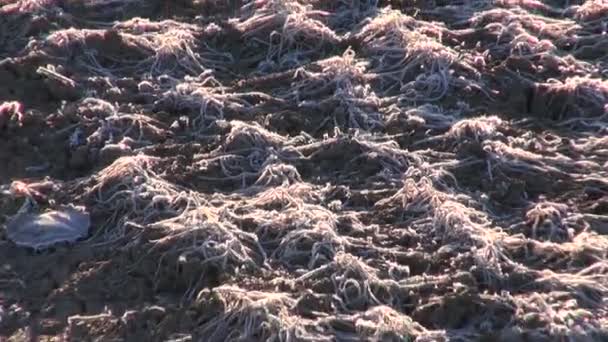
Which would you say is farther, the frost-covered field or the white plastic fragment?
the white plastic fragment

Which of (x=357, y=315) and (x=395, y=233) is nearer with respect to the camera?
(x=357, y=315)

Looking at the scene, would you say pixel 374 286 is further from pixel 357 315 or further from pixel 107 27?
pixel 107 27

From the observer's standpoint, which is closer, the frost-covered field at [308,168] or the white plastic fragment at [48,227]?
the frost-covered field at [308,168]

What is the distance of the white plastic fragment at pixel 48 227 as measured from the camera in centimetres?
409

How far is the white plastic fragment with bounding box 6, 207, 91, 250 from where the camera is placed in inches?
161

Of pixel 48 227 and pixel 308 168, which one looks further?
pixel 308 168

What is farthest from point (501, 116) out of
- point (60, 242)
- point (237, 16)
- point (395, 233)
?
point (60, 242)

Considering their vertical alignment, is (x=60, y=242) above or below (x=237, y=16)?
below

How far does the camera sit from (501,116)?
15.5 feet

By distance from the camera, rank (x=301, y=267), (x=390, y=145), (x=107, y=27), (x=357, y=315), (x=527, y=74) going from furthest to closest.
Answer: (x=107, y=27) → (x=527, y=74) → (x=390, y=145) → (x=301, y=267) → (x=357, y=315)

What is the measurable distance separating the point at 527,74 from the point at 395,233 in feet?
4.97

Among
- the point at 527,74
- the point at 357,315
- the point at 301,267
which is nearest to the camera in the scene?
the point at 357,315

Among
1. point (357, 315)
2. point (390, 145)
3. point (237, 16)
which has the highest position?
point (237, 16)

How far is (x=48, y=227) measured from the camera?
4133 millimetres
